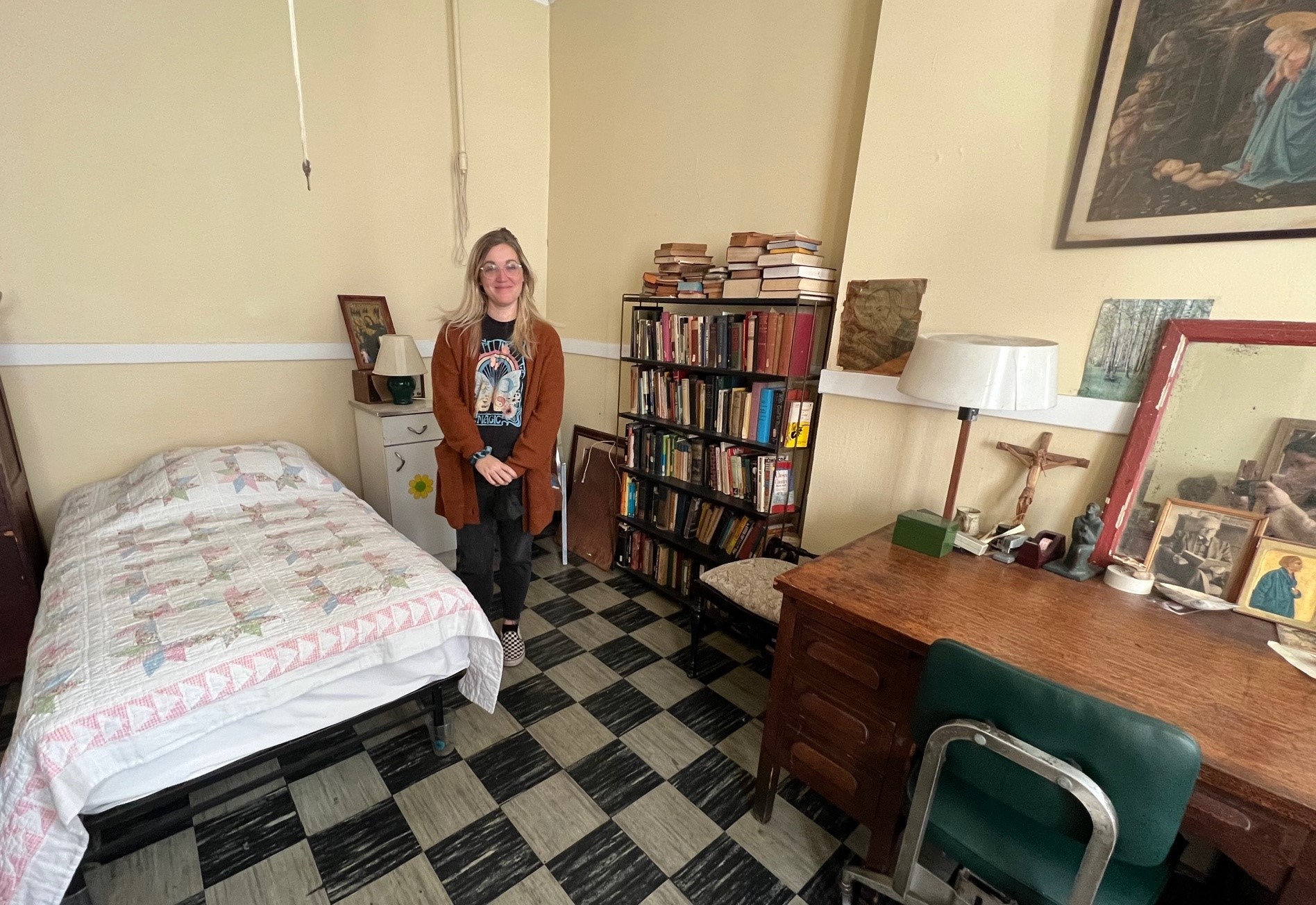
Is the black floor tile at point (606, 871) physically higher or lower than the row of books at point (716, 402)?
lower

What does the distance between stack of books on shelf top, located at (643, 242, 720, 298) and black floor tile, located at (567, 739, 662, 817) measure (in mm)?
1833

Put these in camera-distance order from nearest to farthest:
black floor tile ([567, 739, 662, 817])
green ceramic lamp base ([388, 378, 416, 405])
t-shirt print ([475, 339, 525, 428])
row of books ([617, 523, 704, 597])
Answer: black floor tile ([567, 739, 662, 817]) → t-shirt print ([475, 339, 525, 428]) → row of books ([617, 523, 704, 597]) → green ceramic lamp base ([388, 378, 416, 405])

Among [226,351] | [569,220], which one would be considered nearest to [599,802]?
[226,351]

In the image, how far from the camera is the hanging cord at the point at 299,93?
2.43m

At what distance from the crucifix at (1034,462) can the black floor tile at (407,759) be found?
6.43ft

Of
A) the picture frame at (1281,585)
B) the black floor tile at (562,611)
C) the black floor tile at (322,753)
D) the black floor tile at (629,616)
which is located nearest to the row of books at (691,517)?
the black floor tile at (629,616)

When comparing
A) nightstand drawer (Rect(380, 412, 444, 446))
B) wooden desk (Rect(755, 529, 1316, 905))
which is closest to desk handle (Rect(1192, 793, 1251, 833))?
wooden desk (Rect(755, 529, 1316, 905))

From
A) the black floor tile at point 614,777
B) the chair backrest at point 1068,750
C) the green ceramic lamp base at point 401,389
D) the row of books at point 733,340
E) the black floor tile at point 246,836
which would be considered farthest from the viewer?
the green ceramic lamp base at point 401,389

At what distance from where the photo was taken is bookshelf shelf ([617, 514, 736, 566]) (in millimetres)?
Answer: 2439

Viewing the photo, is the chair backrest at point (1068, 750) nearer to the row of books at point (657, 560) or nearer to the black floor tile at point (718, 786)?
the black floor tile at point (718, 786)

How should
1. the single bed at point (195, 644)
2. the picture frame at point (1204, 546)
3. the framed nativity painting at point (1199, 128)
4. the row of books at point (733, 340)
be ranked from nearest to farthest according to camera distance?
1. the single bed at point (195, 644)
2. the framed nativity painting at point (1199, 128)
3. the picture frame at point (1204, 546)
4. the row of books at point (733, 340)

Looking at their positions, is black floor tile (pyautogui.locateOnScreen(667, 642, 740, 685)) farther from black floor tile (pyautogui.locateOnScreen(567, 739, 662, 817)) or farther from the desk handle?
the desk handle

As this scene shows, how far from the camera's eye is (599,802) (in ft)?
5.31

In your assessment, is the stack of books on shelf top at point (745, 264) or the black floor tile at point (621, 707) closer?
the black floor tile at point (621, 707)
